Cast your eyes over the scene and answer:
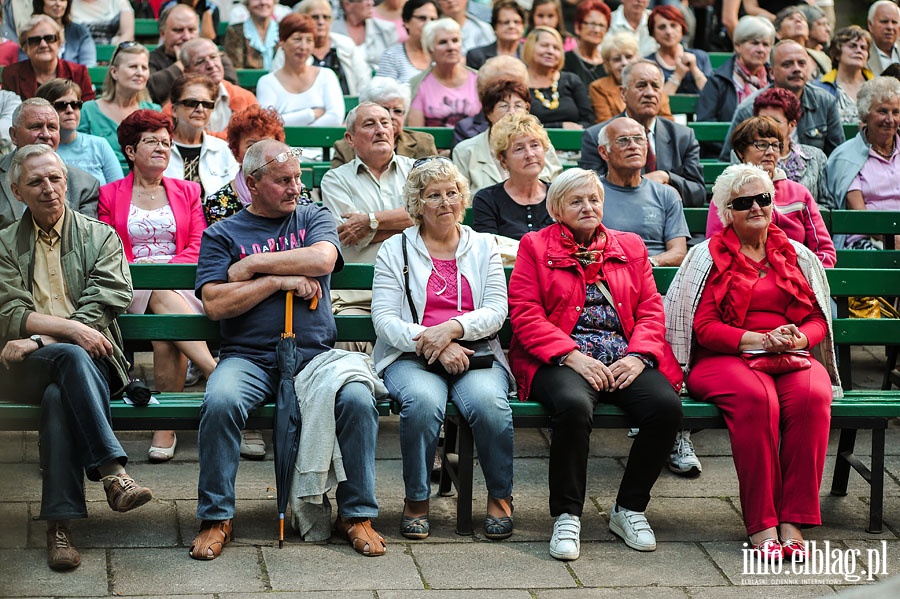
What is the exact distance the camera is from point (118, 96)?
304 inches

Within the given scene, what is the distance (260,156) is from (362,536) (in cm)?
166

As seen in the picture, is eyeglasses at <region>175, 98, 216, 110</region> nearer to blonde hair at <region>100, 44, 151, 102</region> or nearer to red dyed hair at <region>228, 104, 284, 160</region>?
red dyed hair at <region>228, 104, 284, 160</region>

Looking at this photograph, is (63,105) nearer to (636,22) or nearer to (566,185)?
(566,185)

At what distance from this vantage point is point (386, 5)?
10344 millimetres

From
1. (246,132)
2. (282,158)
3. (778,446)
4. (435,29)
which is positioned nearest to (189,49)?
(435,29)

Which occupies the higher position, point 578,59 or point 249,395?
point 578,59

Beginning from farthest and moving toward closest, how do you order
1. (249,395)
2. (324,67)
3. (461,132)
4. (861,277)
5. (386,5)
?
(386,5) → (324,67) → (461,132) → (861,277) → (249,395)

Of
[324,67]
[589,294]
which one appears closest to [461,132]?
[324,67]

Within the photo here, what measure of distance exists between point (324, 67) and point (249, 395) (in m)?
4.45

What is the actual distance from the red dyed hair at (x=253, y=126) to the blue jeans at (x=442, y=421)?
6.35 feet

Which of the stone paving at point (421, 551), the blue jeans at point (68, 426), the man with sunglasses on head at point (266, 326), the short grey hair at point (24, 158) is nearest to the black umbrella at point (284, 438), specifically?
the man with sunglasses on head at point (266, 326)

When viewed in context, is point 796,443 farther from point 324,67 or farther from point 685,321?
point 324,67

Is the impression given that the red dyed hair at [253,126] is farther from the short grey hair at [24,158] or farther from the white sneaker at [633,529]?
the white sneaker at [633,529]

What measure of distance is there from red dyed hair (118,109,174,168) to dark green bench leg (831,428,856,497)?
3.65 metres
